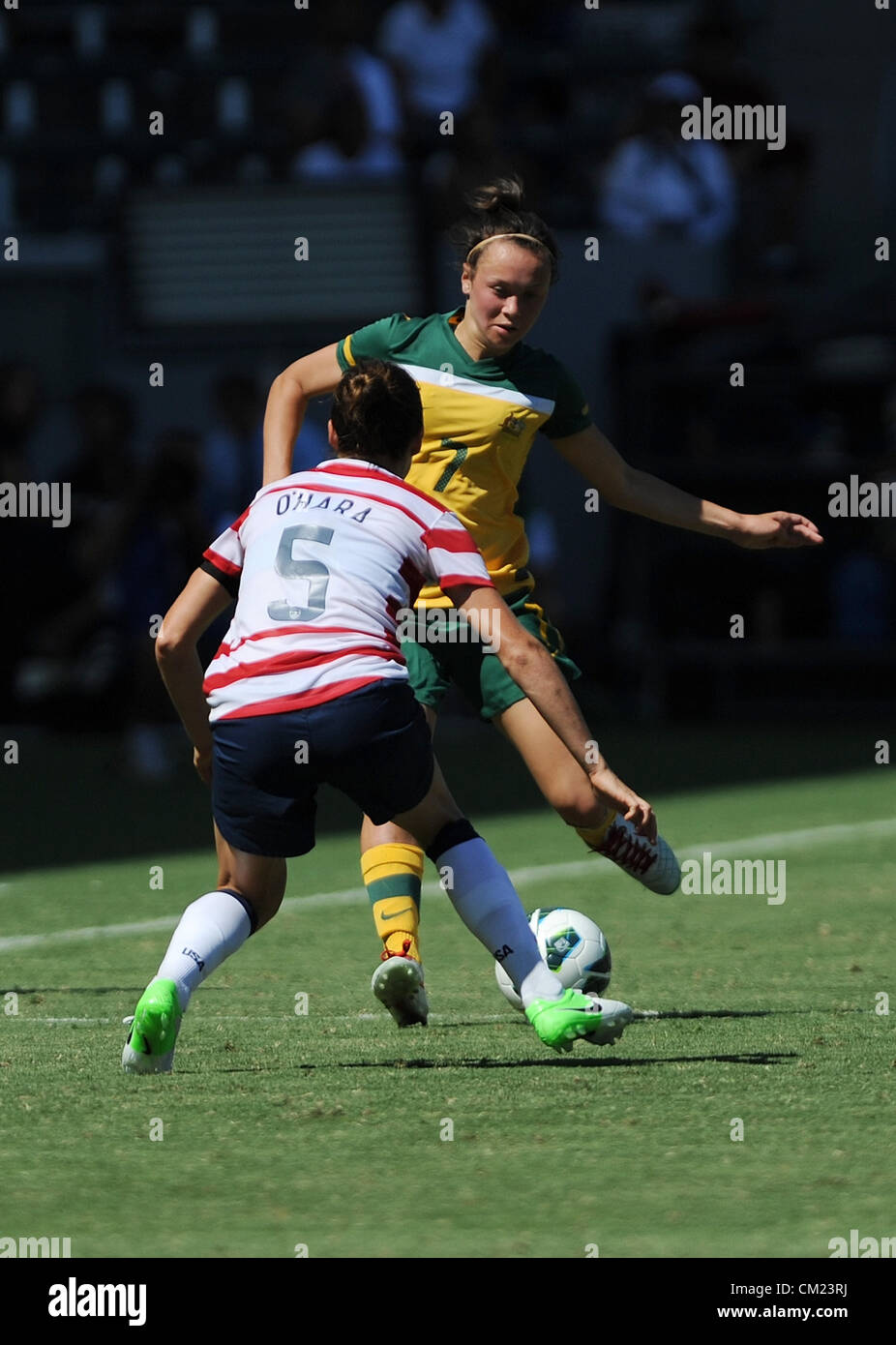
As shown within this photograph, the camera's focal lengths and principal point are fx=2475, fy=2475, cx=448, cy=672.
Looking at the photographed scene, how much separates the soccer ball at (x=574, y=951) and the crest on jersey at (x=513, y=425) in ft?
4.16

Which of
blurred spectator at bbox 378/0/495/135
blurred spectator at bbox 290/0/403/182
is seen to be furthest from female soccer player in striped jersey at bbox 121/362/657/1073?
blurred spectator at bbox 378/0/495/135

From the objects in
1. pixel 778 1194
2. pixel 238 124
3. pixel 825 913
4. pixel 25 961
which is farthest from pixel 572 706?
pixel 238 124

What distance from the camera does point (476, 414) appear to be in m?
6.39

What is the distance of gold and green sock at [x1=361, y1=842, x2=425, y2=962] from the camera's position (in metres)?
6.04

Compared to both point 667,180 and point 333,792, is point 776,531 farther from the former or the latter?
point 667,180

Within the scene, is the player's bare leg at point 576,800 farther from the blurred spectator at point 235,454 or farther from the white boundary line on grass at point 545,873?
the blurred spectator at point 235,454

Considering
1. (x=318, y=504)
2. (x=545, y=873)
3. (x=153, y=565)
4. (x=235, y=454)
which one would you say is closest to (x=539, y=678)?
(x=318, y=504)

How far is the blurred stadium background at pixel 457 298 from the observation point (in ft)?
50.9

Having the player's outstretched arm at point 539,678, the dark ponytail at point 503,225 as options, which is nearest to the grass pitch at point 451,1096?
the player's outstretched arm at point 539,678

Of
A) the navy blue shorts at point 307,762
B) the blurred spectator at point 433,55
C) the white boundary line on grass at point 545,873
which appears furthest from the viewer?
the blurred spectator at point 433,55

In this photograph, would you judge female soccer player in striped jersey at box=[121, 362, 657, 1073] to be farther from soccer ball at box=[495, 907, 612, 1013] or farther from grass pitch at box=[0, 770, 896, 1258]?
soccer ball at box=[495, 907, 612, 1013]

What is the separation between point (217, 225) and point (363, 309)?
1.25 metres

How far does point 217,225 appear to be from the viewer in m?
18.1

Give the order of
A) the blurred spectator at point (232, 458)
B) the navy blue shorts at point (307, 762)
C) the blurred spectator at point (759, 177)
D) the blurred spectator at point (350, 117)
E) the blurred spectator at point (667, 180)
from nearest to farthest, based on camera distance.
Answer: the navy blue shorts at point (307, 762) < the blurred spectator at point (232, 458) < the blurred spectator at point (667, 180) < the blurred spectator at point (350, 117) < the blurred spectator at point (759, 177)
